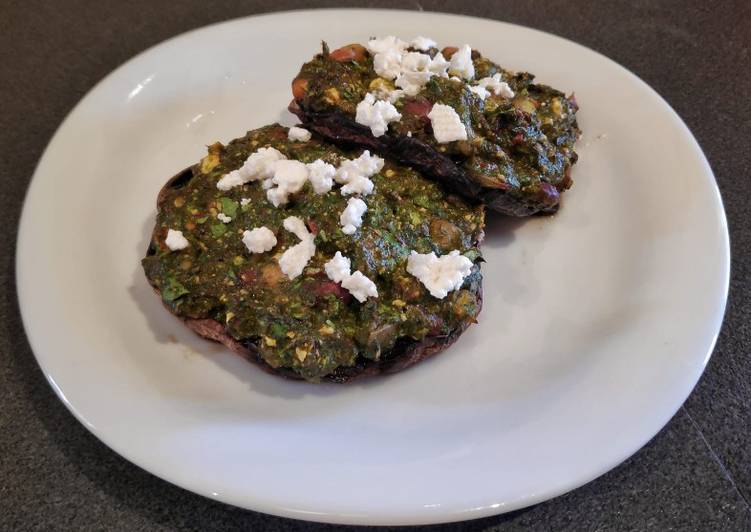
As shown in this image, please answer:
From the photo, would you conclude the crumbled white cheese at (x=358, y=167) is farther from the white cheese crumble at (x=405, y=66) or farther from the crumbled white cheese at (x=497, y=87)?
the crumbled white cheese at (x=497, y=87)

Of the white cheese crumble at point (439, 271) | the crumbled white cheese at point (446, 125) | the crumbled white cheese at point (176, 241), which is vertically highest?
the crumbled white cheese at point (446, 125)

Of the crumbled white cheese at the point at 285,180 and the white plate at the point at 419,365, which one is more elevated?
the crumbled white cheese at the point at 285,180

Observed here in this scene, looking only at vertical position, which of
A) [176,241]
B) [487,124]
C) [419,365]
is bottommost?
[419,365]

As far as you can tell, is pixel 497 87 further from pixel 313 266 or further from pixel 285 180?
pixel 313 266

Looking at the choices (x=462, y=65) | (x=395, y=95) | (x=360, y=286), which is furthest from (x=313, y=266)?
(x=462, y=65)

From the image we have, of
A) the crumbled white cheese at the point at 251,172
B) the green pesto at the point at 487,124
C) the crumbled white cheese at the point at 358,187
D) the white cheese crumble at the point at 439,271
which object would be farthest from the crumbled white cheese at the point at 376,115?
the white cheese crumble at the point at 439,271

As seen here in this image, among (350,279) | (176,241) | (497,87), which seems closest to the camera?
(350,279)
